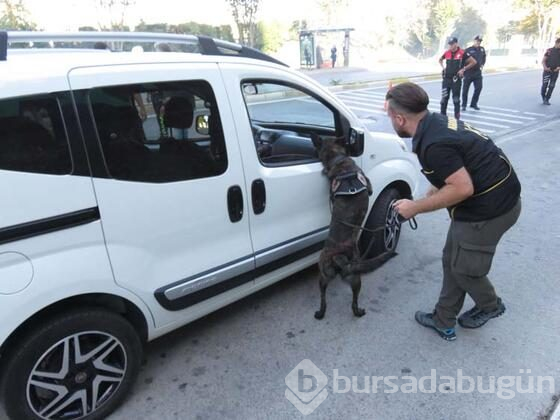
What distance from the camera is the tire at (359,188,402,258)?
3.55 meters

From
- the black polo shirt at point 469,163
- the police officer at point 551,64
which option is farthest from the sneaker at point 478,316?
the police officer at point 551,64

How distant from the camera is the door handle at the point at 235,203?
→ 96.3 inches

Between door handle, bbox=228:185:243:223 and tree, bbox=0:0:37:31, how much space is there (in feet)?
80.0

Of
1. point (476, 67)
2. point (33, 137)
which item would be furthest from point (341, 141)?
point (476, 67)

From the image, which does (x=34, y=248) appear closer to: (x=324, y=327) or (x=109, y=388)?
(x=109, y=388)

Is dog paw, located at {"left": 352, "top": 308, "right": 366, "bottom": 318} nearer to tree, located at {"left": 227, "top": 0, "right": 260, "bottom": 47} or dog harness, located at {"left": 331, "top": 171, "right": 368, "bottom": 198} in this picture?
dog harness, located at {"left": 331, "top": 171, "right": 368, "bottom": 198}

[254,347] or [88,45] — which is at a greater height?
[88,45]

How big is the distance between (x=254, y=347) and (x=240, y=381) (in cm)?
31

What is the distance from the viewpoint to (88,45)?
2.60m

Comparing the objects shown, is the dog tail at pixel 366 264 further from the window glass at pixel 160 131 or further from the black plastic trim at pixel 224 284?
the window glass at pixel 160 131

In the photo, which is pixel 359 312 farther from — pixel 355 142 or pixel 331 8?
pixel 331 8

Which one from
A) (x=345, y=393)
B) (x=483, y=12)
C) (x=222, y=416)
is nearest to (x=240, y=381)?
(x=222, y=416)

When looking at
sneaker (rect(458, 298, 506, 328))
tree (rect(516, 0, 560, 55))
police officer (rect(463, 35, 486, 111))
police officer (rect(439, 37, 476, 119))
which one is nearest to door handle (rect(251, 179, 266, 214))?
sneaker (rect(458, 298, 506, 328))

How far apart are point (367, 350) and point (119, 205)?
5.84 feet
